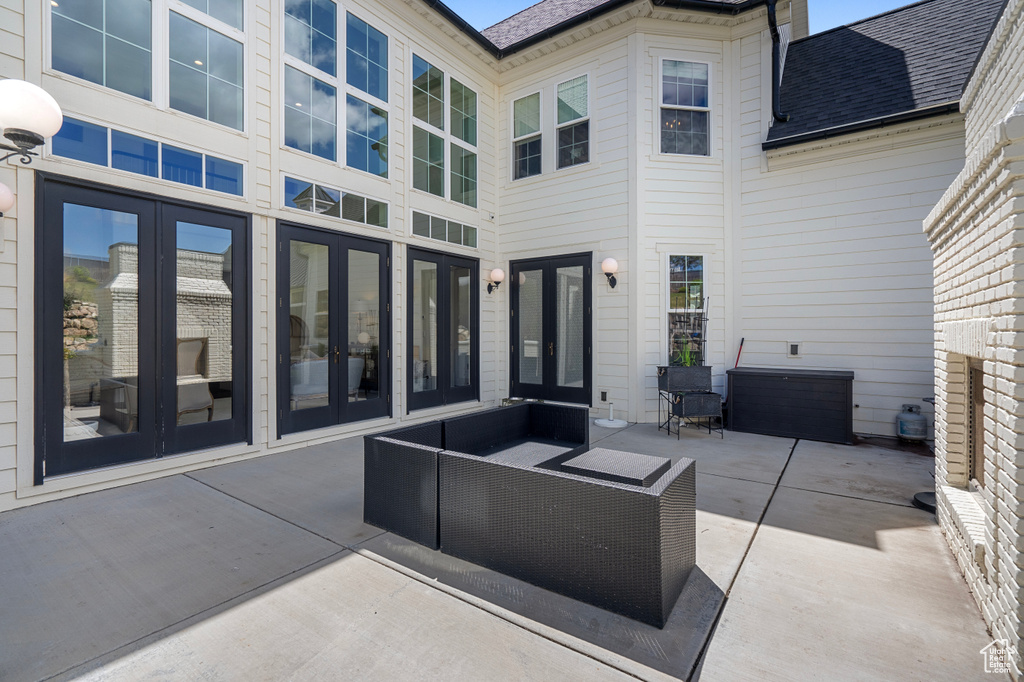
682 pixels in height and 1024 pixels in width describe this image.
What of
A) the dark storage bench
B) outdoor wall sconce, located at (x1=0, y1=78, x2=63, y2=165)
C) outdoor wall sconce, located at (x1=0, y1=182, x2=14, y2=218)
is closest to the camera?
outdoor wall sconce, located at (x1=0, y1=78, x2=63, y2=165)

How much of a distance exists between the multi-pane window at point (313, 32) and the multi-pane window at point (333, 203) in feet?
4.29

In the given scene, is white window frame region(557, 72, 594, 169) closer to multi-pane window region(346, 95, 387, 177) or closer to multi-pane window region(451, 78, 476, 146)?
multi-pane window region(451, 78, 476, 146)

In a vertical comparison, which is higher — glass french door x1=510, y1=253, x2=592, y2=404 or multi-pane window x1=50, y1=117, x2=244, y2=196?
multi-pane window x1=50, y1=117, x2=244, y2=196

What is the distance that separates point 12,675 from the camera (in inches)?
66.8

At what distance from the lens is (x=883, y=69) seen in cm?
588

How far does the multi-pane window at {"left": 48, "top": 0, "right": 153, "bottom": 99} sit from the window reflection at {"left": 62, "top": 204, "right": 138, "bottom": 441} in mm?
1035

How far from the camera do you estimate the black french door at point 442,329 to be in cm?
627

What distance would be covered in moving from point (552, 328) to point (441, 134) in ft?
10.4

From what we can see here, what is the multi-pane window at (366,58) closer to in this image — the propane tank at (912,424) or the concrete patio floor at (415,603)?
the concrete patio floor at (415,603)

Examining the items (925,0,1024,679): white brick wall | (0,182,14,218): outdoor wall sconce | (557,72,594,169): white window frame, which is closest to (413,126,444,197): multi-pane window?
(557,72,594,169): white window frame

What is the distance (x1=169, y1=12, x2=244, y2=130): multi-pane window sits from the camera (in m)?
4.05

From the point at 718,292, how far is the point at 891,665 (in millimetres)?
5170

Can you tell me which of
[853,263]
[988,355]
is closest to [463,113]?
[853,263]

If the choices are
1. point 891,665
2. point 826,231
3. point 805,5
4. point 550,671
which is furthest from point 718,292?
point 550,671
